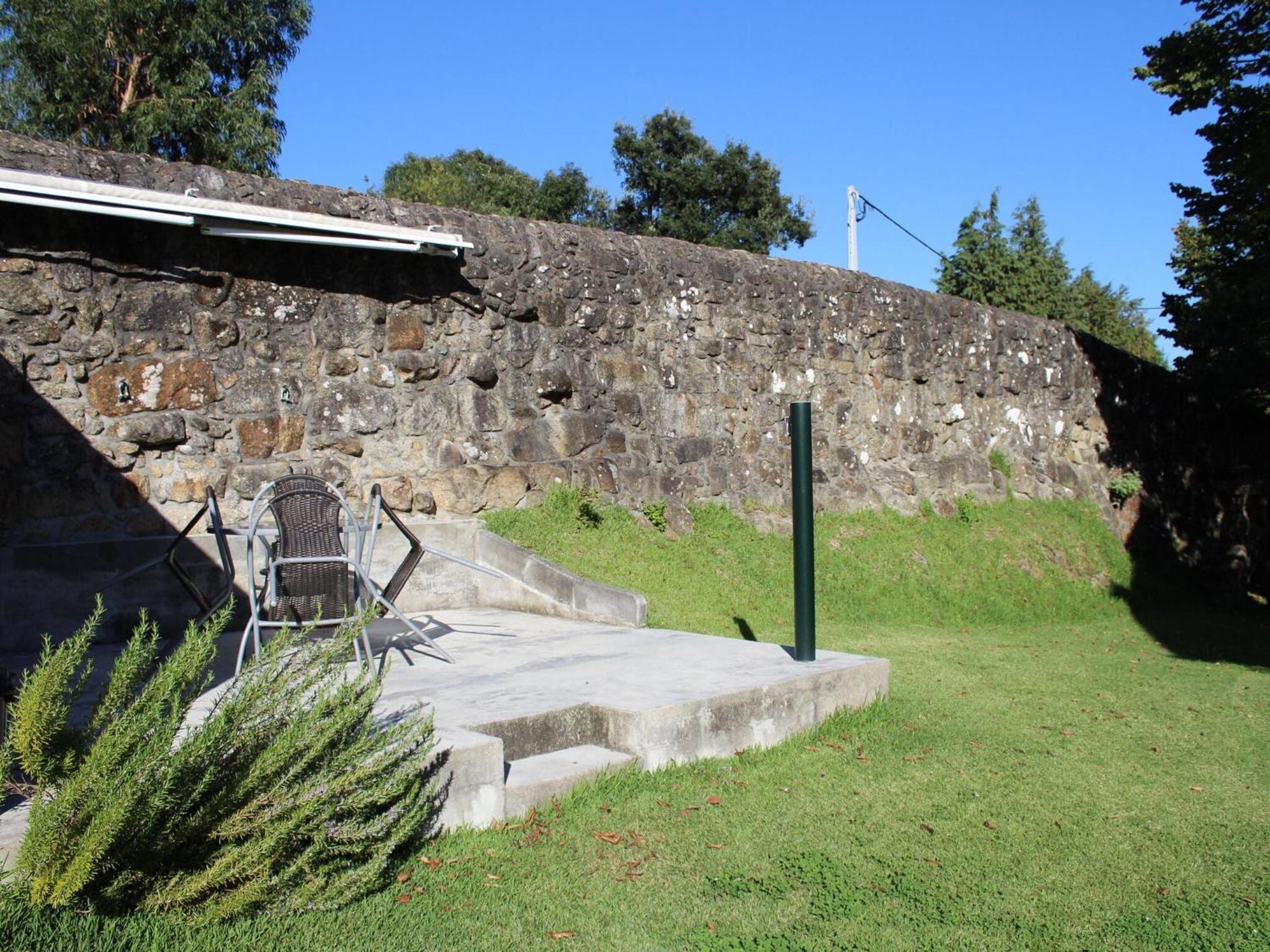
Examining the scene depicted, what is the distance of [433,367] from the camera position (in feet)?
27.3

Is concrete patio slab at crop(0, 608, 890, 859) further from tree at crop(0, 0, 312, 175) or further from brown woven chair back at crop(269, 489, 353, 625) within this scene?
tree at crop(0, 0, 312, 175)

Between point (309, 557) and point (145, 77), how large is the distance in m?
17.6

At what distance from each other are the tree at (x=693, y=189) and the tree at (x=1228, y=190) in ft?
62.3

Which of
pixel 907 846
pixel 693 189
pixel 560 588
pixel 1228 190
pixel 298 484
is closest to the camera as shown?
pixel 907 846

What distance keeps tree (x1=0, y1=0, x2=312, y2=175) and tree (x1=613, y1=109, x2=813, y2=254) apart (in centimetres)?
1371

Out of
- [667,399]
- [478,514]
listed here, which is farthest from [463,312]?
[667,399]

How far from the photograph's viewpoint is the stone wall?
6.71 meters

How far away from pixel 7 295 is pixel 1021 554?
9507 millimetres

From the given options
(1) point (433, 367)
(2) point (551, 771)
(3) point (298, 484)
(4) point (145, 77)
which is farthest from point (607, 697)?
(4) point (145, 77)

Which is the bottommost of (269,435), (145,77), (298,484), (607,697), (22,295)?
(607,697)

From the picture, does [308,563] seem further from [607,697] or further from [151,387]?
[151,387]

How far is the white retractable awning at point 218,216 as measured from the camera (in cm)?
635

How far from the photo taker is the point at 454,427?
841cm

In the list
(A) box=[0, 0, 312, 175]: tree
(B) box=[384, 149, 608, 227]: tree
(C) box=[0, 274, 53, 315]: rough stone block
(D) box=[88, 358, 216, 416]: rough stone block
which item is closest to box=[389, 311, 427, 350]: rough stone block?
Result: (D) box=[88, 358, 216, 416]: rough stone block
